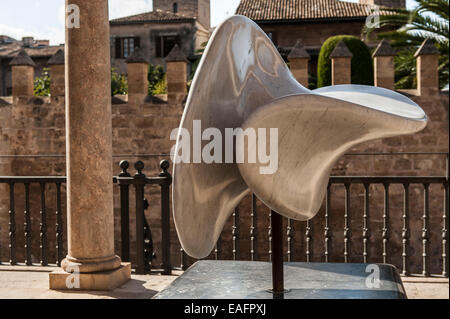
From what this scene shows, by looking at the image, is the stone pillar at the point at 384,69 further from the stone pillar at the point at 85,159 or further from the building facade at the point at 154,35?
the building facade at the point at 154,35

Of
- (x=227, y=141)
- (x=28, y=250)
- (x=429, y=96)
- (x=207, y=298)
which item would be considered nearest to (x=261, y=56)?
(x=227, y=141)

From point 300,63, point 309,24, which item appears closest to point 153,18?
point 309,24

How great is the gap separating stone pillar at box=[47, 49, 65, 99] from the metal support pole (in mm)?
8615

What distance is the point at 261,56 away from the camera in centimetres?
203

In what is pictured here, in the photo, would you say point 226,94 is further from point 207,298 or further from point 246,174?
point 207,298

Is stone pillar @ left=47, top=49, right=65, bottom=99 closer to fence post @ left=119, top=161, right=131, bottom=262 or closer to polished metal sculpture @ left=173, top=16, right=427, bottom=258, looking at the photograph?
fence post @ left=119, top=161, right=131, bottom=262

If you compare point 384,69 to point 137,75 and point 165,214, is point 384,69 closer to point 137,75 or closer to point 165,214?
point 137,75

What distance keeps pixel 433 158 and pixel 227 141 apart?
9.00 meters

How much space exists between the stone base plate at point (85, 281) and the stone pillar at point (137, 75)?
242 inches

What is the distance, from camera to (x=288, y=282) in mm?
2168

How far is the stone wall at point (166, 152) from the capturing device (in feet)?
32.6

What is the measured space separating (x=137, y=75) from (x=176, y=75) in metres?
0.71

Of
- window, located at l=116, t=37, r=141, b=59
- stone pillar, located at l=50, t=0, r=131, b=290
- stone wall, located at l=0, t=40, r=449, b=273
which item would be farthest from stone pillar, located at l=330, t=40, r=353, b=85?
window, located at l=116, t=37, r=141, b=59
